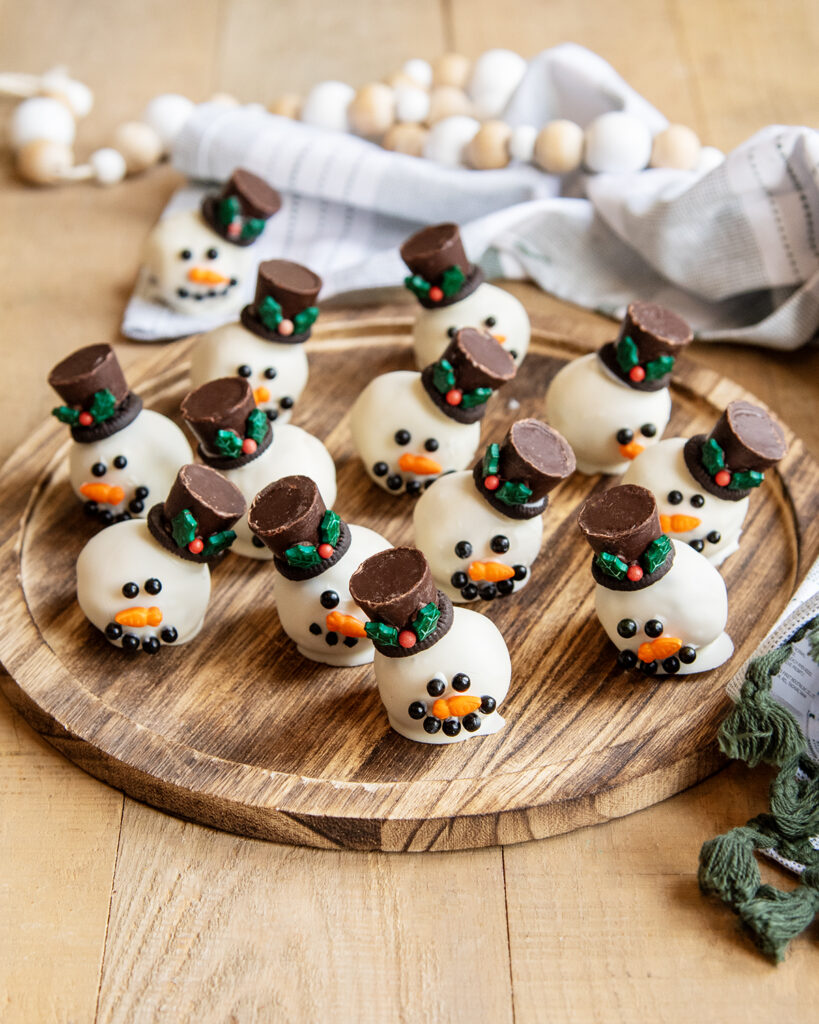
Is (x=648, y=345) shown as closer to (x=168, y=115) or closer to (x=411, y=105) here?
(x=411, y=105)

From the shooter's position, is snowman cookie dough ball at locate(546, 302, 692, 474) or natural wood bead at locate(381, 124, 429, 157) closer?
snowman cookie dough ball at locate(546, 302, 692, 474)

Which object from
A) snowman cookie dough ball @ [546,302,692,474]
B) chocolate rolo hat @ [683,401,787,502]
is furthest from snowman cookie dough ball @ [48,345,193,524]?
chocolate rolo hat @ [683,401,787,502]

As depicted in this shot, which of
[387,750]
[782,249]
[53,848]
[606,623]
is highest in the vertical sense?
[782,249]

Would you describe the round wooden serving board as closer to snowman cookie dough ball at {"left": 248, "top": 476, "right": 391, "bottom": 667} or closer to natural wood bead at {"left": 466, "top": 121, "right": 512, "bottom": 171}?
snowman cookie dough ball at {"left": 248, "top": 476, "right": 391, "bottom": 667}

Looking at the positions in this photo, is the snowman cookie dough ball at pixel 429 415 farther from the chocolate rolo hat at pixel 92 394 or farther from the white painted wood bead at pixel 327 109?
the white painted wood bead at pixel 327 109

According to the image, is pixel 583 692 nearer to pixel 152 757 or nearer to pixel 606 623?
pixel 606 623

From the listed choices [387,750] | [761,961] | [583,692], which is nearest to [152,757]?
[387,750]

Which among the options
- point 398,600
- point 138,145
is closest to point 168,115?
point 138,145
